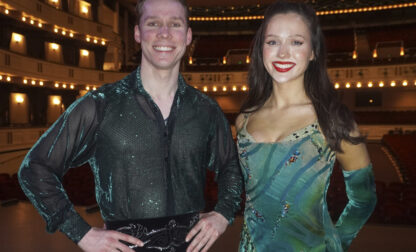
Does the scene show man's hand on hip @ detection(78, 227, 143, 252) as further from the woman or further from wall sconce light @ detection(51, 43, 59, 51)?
wall sconce light @ detection(51, 43, 59, 51)

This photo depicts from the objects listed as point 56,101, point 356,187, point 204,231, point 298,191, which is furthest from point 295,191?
point 56,101

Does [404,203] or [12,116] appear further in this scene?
[12,116]

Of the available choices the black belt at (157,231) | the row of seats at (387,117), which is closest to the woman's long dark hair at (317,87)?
the black belt at (157,231)

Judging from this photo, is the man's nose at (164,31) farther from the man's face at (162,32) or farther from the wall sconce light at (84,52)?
the wall sconce light at (84,52)

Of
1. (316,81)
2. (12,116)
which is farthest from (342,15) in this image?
(316,81)

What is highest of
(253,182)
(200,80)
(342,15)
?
(342,15)

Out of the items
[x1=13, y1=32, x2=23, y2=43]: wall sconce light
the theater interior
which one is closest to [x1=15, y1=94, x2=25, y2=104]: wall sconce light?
the theater interior

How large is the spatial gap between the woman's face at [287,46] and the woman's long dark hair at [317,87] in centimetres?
4

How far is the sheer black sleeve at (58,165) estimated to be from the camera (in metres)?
1.66

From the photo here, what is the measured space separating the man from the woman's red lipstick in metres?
0.47

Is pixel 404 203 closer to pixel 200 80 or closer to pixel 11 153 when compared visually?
pixel 11 153

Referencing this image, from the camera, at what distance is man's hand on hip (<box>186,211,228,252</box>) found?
1843mm

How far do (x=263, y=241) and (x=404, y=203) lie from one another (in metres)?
5.93

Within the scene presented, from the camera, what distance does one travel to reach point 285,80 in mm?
2020
